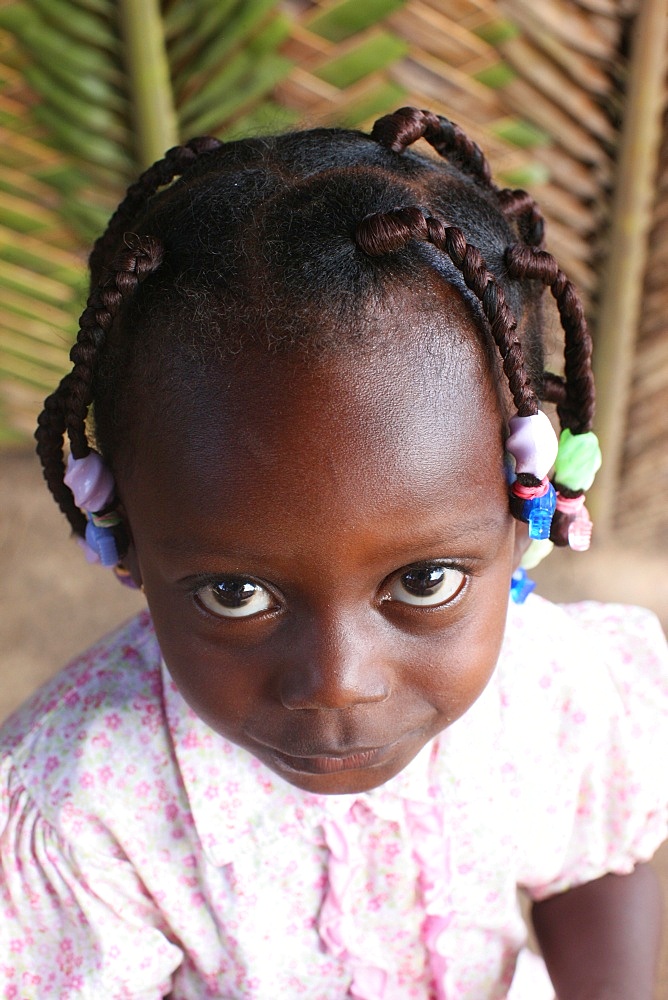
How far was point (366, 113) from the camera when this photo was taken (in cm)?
187

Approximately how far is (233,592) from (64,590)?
5.23 feet

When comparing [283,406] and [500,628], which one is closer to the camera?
[283,406]

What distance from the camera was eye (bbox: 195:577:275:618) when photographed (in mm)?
891

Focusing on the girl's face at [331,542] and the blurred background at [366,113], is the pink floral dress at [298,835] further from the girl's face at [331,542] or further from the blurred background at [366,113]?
the blurred background at [366,113]

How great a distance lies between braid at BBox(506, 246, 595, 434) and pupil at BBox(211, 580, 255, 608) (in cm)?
34

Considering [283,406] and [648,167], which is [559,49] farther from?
[283,406]

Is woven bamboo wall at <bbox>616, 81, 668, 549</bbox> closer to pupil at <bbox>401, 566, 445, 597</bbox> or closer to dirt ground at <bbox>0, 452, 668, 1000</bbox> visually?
dirt ground at <bbox>0, 452, 668, 1000</bbox>

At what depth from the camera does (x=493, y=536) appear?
3.02ft

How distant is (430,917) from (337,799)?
182 millimetres

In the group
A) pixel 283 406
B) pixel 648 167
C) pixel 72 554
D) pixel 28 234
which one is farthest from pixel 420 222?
pixel 72 554

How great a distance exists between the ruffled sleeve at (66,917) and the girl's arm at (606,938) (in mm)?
426

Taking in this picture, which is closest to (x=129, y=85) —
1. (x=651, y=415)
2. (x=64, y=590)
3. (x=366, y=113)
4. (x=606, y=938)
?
(x=366, y=113)

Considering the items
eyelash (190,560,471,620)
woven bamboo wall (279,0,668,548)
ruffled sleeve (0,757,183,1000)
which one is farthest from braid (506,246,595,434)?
woven bamboo wall (279,0,668,548)

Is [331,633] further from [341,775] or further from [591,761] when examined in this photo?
[591,761]
